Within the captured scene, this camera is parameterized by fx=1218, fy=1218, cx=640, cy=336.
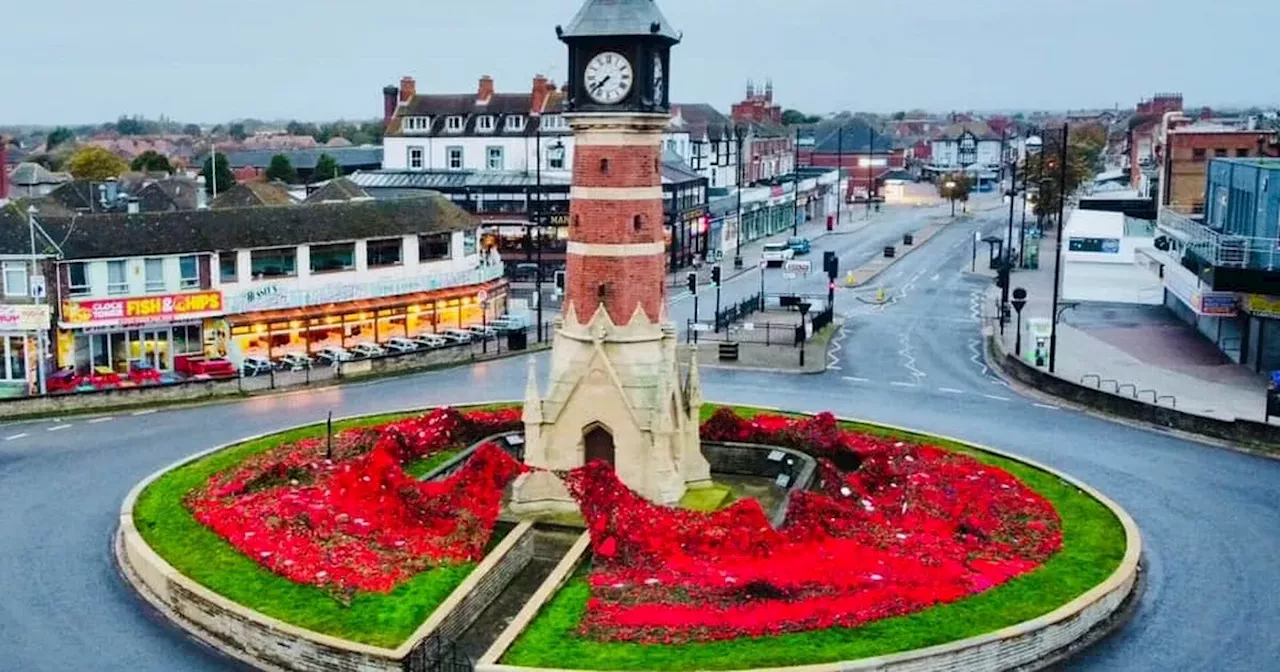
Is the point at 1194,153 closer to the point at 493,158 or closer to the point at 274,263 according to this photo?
the point at 493,158

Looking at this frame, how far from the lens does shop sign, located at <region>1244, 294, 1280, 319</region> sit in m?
43.5

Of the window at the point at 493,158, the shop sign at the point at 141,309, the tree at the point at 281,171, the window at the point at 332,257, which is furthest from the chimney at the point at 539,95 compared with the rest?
the tree at the point at 281,171

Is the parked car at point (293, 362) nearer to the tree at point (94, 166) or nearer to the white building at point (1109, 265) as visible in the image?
the white building at point (1109, 265)

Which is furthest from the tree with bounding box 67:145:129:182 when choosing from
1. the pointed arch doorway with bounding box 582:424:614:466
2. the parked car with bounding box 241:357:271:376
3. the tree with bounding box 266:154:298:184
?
the pointed arch doorway with bounding box 582:424:614:466

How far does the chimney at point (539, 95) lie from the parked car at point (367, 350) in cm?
3461

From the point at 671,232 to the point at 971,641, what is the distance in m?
62.5

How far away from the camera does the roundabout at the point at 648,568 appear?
20.4 m

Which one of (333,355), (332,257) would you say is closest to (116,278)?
(333,355)

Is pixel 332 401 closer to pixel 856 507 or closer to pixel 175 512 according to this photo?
pixel 175 512

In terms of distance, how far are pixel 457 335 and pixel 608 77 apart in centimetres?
2966

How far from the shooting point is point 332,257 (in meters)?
53.1

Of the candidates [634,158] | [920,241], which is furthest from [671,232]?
[634,158]

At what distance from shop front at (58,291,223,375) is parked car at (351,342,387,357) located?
5.70 metres

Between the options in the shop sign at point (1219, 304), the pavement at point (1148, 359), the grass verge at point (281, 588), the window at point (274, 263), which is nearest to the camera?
the grass verge at point (281, 588)
